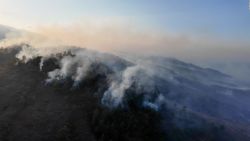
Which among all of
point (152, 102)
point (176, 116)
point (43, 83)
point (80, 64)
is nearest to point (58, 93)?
point (43, 83)

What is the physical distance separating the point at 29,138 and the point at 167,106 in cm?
2219

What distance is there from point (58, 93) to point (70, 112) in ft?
16.8

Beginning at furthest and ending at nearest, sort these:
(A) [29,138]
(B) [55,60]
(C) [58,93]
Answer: (B) [55,60]
(C) [58,93]
(A) [29,138]

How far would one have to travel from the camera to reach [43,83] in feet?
185

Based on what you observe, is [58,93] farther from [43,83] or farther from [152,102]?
[152,102]

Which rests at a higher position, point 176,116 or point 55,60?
point 55,60

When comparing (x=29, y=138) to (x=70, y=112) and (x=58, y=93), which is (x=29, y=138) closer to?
(x=70, y=112)

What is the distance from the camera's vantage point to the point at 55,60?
62312 millimetres

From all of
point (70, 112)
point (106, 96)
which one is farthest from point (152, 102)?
point (70, 112)

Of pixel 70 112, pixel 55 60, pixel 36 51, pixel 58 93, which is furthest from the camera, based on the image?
pixel 36 51

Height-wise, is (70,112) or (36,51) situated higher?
(36,51)

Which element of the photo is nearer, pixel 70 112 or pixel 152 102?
pixel 70 112

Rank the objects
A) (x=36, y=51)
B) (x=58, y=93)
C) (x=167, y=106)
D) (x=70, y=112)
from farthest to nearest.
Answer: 1. (x=36, y=51)
2. (x=167, y=106)
3. (x=58, y=93)
4. (x=70, y=112)

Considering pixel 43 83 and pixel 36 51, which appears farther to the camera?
pixel 36 51
